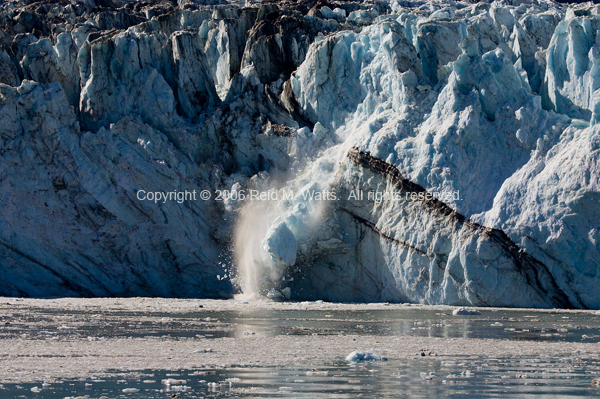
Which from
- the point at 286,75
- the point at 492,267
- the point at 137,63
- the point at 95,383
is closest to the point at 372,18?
the point at 286,75

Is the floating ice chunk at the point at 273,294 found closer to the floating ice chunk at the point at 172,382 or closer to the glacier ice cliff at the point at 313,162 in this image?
the glacier ice cliff at the point at 313,162

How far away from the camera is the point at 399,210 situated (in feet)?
78.6

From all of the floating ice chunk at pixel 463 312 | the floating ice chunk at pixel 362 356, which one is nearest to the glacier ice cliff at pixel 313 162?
the floating ice chunk at pixel 463 312

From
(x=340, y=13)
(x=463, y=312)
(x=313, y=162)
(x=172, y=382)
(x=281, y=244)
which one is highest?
(x=340, y=13)

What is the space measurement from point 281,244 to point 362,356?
12.3m

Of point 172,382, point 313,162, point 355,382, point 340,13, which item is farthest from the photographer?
point 340,13

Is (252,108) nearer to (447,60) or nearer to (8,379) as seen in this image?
(447,60)

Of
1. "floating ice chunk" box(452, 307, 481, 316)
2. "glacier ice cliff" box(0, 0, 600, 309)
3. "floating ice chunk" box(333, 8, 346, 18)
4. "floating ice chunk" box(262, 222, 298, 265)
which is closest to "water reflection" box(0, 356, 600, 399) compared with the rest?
"floating ice chunk" box(452, 307, 481, 316)

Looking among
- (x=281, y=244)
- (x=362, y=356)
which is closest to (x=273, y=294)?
(x=281, y=244)

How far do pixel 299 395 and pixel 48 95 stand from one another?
21502mm

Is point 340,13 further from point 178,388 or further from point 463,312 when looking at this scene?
point 178,388

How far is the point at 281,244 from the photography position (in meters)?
23.7

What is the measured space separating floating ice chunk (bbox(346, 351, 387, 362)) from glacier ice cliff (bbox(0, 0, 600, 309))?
11.2m

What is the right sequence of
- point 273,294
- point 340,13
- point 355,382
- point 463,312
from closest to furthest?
point 355,382 < point 463,312 < point 273,294 < point 340,13
